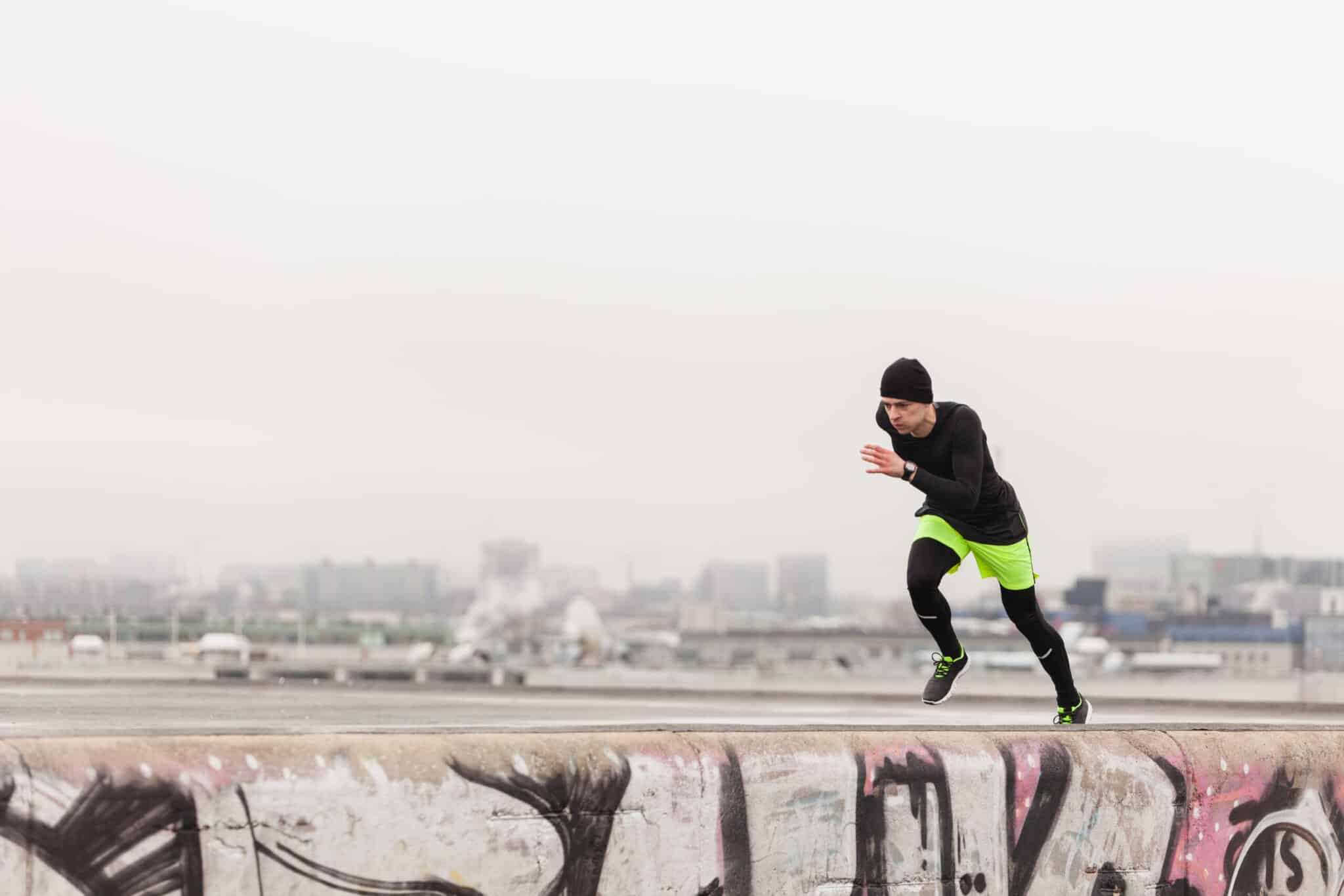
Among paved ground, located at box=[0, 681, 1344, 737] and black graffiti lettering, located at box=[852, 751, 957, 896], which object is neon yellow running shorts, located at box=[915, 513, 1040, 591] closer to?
paved ground, located at box=[0, 681, 1344, 737]

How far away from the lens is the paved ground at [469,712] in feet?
19.7

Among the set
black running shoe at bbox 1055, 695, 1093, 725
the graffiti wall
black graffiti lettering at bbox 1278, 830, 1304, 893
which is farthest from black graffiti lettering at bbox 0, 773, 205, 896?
black running shoe at bbox 1055, 695, 1093, 725

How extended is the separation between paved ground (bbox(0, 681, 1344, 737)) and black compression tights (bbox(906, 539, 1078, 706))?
362mm

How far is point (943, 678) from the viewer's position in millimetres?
7984

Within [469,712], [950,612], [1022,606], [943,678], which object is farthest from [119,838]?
[469,712]

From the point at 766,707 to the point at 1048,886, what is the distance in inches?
293

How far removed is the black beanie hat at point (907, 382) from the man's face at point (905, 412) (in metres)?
0.02

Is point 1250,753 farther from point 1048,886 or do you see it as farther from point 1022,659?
point 1022,659

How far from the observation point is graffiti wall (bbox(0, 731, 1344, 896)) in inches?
177

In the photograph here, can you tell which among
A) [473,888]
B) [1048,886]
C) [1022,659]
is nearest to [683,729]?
[473,888]

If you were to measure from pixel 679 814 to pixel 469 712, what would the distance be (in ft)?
18.3

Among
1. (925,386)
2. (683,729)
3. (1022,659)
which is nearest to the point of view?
(683,729)

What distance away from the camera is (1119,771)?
6430mm

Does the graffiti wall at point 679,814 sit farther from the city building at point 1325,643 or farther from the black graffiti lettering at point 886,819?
the city building at point 1325,643
